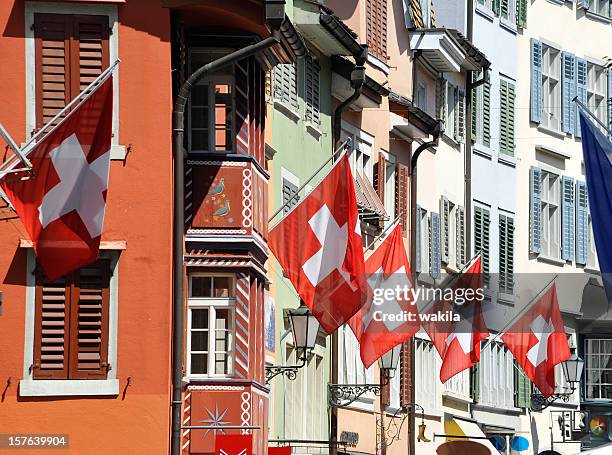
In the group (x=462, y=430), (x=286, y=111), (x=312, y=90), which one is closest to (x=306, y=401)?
(x=286, y=111)

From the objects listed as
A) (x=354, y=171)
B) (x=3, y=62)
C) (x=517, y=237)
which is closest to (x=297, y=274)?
(x=3, y=62)

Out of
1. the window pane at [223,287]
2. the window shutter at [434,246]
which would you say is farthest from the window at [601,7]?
the window pane at [223,287]

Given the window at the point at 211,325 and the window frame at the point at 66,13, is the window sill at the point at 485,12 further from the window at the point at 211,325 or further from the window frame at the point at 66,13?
the window frame at the point at 66,13

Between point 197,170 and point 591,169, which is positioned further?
point 591,169

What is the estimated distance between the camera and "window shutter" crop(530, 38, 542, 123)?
189 ft

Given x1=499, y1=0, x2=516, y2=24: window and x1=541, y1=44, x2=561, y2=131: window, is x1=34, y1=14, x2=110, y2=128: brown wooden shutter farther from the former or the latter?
x1=541, y1=44, x2=561, y2=131: window

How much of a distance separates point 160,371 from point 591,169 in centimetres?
709

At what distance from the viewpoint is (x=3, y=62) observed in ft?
91.8

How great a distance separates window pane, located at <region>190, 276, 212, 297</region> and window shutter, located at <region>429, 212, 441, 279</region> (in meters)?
19.9

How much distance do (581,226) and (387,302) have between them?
22472 millimetres

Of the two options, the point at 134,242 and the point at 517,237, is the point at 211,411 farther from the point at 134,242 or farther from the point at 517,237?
the point at 517,237

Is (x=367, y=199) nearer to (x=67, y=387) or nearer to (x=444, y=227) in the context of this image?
(x=444, y=227)

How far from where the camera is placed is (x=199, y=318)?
2978cm

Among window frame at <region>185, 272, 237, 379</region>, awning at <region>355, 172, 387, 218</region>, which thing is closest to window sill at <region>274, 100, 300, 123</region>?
awning at <region>355, 172, 387, 218</region>
